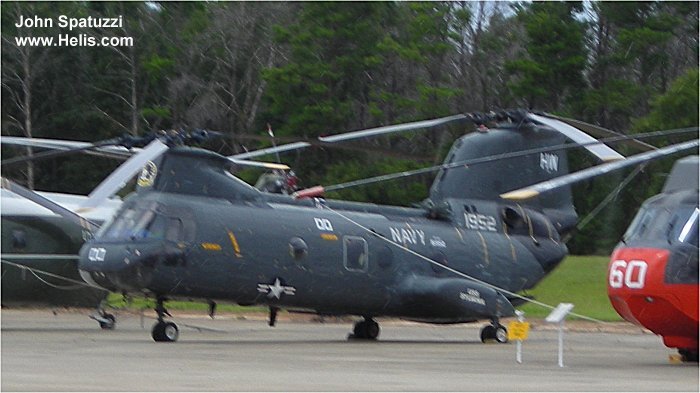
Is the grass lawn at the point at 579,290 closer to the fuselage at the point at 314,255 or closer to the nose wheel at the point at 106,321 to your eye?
the fuselage at the point at 314,255

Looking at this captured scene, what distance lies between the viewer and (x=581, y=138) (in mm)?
20594

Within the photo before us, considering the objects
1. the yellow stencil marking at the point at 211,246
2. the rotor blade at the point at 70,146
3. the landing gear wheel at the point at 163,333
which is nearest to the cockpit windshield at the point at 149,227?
the yellow stencil marking at the point at 211,246

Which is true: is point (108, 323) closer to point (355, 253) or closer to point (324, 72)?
point (355, 253)

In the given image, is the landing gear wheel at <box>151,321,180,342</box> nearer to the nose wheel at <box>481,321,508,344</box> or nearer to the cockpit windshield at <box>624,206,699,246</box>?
the nose wheel at <box>481,321,508,344</box>

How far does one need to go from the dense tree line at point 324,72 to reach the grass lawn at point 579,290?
11.6 m

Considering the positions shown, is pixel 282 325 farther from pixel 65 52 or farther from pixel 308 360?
pixel 65 52

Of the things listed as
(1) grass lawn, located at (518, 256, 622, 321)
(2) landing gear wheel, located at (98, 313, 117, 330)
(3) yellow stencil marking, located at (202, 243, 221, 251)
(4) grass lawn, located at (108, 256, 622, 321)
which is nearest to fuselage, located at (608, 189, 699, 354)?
(3) yellow stencil marking, located at (202, 243, 221, 251)

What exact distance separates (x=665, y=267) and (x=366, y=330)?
833 cm

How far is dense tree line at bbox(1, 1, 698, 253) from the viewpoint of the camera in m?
50.2

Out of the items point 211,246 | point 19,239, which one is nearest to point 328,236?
point 211,246

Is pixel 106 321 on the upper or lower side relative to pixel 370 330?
lower

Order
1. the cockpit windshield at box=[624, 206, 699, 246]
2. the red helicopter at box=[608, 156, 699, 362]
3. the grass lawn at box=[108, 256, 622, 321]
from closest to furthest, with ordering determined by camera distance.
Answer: the red helicopter at box=[608, 156, 699, 362] < the cockpit windshield at box=[624, 206, 699, 246] < the grass lawn at box=[108, 256, 622, 321]

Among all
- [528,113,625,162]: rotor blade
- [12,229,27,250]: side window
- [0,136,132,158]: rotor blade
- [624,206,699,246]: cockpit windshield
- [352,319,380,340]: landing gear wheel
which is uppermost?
[528,113,625,162]: rotor blade

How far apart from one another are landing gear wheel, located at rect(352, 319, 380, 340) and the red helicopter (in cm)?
732
